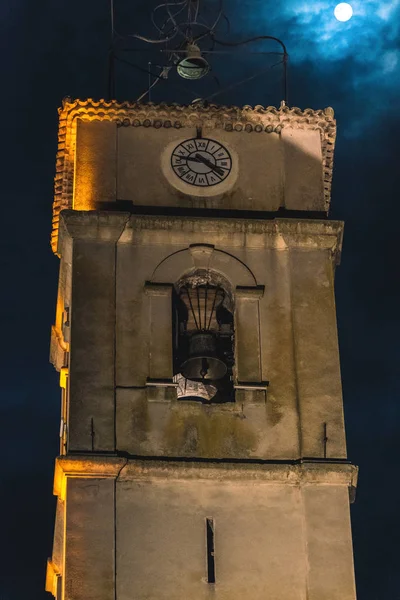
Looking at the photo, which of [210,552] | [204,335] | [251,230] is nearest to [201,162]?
[251,230]

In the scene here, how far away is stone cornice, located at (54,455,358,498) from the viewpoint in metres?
29.1

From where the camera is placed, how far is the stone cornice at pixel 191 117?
109ft

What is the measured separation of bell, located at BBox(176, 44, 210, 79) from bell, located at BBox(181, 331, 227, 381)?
223 inches

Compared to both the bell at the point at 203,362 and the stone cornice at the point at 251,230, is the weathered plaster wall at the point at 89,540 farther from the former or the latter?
the stone cornice at the point at 251,230

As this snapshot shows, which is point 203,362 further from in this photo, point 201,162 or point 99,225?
point 201,162

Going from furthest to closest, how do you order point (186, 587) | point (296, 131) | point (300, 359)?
point (296, 131) → point (300, 359) → point (186, 587)

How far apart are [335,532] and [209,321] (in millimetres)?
5027

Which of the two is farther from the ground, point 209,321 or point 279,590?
point 209,321

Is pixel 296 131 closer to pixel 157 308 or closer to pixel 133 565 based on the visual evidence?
pixel 157 308

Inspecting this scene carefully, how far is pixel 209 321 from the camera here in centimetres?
3253

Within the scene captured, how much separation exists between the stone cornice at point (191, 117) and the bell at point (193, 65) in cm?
85

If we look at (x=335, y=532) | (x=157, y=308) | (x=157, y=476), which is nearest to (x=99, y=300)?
(x=157, y=308)

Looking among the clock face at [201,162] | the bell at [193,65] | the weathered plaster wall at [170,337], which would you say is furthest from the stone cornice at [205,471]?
the bell at [193,65]

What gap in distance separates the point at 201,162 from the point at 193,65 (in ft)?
6.53
